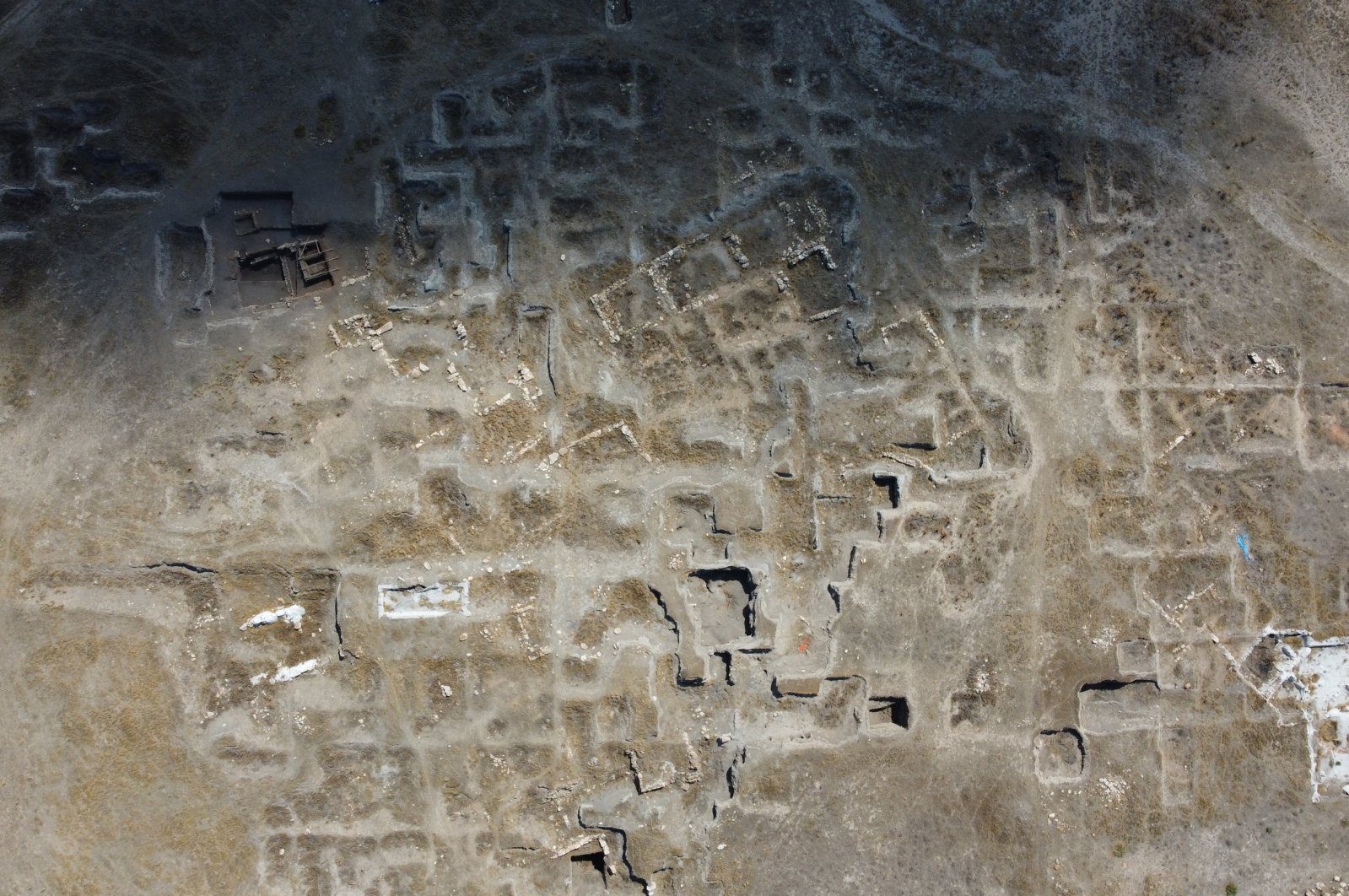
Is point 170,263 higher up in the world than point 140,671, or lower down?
higher up

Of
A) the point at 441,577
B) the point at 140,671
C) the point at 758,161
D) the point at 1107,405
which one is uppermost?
the point at 758,161

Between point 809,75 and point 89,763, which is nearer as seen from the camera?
point 89,763

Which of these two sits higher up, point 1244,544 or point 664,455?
point 664,455

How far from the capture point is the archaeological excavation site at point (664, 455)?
40.8 feet

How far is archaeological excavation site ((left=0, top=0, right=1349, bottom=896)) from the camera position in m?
12.4

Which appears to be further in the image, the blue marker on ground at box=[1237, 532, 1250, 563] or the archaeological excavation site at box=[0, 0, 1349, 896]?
the blue marker on ground at box=[1237, 532, 1250, 563]

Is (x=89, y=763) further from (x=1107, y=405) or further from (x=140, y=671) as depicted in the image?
(x=1107, y=405)

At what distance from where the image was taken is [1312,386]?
13.3 metres

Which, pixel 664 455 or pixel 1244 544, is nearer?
pixel 664 455

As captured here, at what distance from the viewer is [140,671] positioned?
40.4ft

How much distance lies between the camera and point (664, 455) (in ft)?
41.9

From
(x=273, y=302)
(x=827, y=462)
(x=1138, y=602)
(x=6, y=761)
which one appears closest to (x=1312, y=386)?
→ (x=1138, y=602)

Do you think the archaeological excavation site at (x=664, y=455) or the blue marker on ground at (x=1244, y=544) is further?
the blue marker on ground at (x=1244, y=544)

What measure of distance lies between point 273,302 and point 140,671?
6.12 meters
